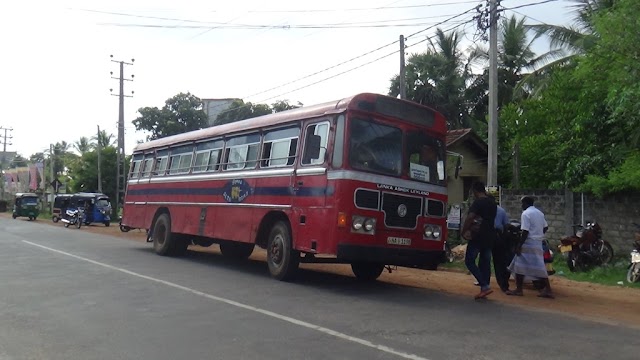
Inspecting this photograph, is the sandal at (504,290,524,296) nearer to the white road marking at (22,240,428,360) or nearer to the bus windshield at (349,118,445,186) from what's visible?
the bus windshield at (349,118,445,186)

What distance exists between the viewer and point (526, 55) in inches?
1320

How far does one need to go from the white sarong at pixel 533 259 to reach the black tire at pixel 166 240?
8.88 m

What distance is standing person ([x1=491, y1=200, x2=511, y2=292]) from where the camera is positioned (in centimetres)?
1010

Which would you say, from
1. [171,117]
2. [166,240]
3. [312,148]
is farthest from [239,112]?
[312,148]

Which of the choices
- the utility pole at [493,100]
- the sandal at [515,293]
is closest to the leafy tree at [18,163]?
the utility pole at [493,100]

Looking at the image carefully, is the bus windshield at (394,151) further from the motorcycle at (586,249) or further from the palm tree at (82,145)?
Result: the palm tree at (82,145)

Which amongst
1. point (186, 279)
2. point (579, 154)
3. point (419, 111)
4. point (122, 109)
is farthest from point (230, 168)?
point (122, 109)

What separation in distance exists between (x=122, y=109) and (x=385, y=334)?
39.5 metres

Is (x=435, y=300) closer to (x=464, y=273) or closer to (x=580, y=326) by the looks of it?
(x=580, y=326)

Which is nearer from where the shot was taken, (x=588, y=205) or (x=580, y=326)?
(x=580, y=326)

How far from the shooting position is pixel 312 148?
10094 millimetres

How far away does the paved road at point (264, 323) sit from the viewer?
6.09m

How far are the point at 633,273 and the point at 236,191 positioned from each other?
26.4 feet

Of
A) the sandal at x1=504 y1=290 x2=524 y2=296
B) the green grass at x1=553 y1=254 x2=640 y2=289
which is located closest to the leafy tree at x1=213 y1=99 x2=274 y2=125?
the green grass at x1=553 y1=254 x2=640 y2=289
